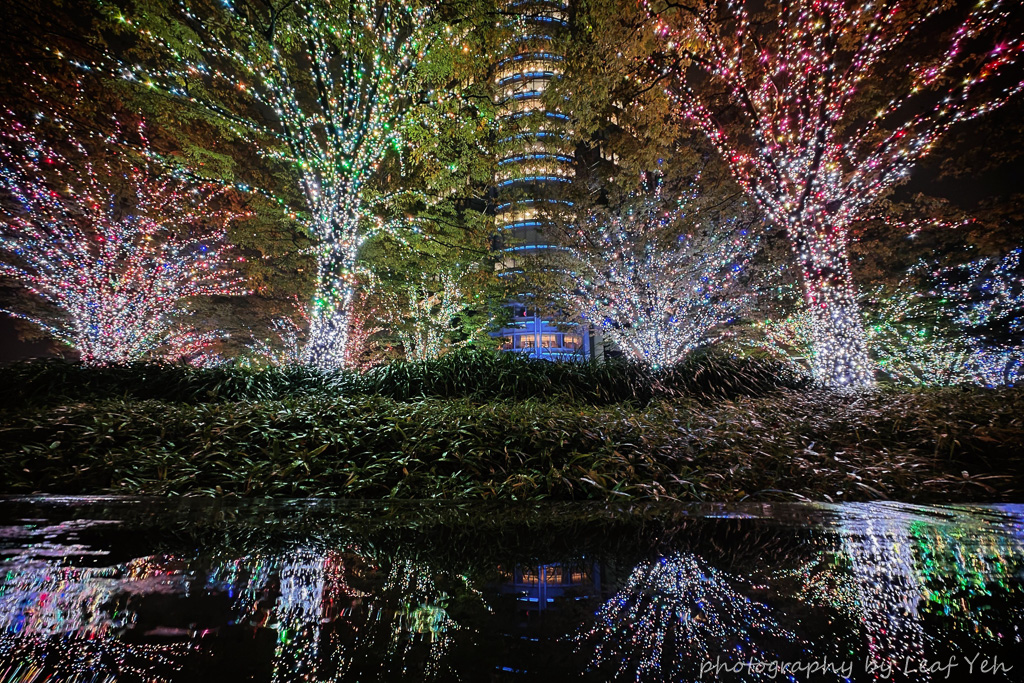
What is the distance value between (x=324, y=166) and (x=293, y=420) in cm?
728

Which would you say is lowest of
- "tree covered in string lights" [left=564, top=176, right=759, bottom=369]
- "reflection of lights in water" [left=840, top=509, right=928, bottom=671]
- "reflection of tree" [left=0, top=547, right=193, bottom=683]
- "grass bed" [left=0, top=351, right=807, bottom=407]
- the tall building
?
"reflection of lights in water" [left=840, top=509, right=928, bottom=671]

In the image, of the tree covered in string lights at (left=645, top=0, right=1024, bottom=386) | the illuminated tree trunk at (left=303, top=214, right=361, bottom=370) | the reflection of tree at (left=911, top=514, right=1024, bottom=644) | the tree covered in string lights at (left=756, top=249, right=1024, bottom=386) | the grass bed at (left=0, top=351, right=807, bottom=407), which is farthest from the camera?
the tree covered in string lights at (left=756, top=249, right=1024, bottom=386)

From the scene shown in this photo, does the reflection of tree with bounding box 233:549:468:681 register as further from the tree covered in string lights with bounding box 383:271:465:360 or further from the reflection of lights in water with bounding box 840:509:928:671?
the tree covered in string lights with bounding box 383:271:465:360

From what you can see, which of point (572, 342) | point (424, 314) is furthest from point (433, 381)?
point (572, 342)

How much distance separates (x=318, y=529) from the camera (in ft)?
6.11

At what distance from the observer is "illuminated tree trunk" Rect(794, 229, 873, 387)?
8.20 meters

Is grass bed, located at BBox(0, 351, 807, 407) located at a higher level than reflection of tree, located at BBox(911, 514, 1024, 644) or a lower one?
higher

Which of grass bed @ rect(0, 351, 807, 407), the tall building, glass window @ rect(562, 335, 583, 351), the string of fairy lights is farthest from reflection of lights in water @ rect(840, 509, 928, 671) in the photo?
glass window @ rect(562, 335, 583, 351)

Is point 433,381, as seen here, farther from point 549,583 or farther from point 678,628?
point 678,628

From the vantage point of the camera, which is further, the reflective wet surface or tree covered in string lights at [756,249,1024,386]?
tree covered in string lights at [756,249,1024,386]

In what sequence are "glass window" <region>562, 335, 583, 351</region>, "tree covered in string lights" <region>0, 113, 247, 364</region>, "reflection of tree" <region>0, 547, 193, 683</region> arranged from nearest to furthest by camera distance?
"reflection of tree" <region>0, 547, 193, 683</region>, "tree covered in string lights" <region>0, 113, 247, 364</region>, "glass window" <region>562, 335, 583, 351</region>

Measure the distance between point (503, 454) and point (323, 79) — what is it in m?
9.96

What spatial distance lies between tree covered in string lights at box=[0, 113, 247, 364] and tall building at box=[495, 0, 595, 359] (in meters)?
9.25

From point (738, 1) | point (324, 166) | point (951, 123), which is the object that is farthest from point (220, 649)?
point (951, 123)
